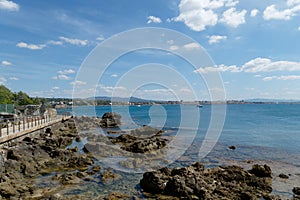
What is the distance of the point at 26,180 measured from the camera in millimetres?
18047

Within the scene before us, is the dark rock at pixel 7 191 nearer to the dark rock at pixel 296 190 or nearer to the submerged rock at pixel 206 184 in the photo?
the submerged rock at pixel 206 184

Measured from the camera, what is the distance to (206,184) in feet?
53.1

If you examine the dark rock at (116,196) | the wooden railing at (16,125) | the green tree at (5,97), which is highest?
the green tree at (5,97)

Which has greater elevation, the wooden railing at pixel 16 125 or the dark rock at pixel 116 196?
the wooden railing at pixel 16 125

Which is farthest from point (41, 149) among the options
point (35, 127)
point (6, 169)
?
point (35, 127)

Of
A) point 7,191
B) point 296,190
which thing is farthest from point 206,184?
point 7,191

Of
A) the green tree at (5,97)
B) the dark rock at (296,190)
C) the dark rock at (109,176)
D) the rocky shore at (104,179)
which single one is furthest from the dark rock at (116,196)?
the green tree at (5,97)

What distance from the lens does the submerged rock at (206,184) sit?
50.2ft

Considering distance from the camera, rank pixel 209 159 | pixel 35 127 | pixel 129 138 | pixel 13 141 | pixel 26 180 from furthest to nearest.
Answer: pixel 129 138 < pixel 35 127 < pixel 209 159 < pixel 13 141 < pixel 26 180

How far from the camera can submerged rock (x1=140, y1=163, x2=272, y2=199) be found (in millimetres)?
15297

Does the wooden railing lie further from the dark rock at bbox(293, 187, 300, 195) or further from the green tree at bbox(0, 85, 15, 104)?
the green tree at bbox(0, 85, 15, 104)

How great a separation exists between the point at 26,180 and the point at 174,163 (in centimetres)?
1315

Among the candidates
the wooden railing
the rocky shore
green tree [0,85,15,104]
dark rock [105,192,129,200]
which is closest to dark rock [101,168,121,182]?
the rocky shore

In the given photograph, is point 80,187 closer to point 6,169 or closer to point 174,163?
point 6,169
